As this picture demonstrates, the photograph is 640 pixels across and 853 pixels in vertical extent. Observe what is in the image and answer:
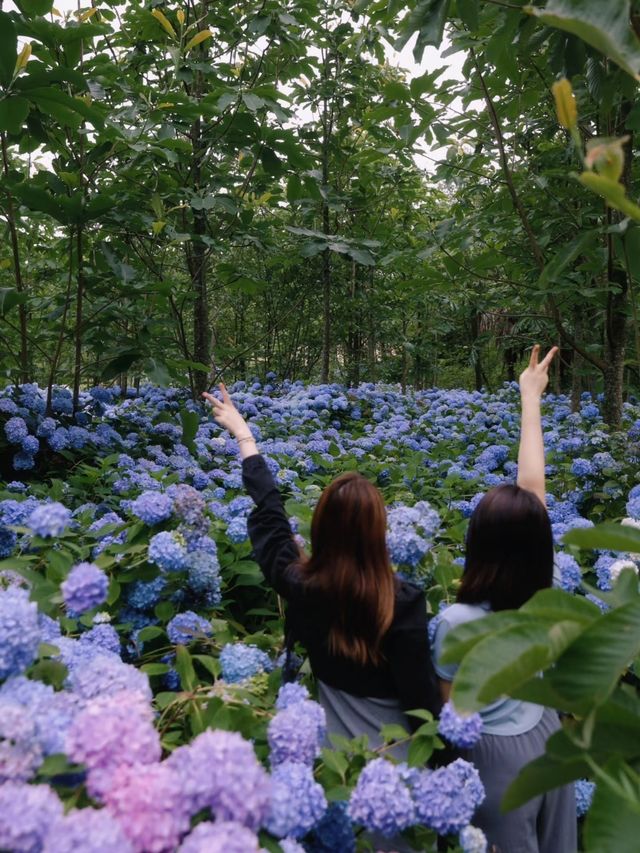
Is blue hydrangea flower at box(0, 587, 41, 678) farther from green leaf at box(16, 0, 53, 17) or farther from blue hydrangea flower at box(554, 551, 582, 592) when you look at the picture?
green leaf at box(16, 0, 53, 17)

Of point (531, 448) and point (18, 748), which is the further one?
point (531, 448)

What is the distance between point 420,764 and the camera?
1100 millimetres

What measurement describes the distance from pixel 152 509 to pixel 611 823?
1263 millimetres

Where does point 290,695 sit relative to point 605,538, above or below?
below

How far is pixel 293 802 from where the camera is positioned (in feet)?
2.94

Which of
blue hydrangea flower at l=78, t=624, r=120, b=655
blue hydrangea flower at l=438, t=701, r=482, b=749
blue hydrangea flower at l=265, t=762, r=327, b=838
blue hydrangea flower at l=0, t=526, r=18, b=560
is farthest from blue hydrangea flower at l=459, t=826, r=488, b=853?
blue hydrangea flower at l=0, t=526, r=18, b=560

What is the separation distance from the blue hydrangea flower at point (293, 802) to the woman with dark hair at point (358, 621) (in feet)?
1.47

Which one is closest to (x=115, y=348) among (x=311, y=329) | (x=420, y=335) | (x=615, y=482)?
(x=615, y=482)

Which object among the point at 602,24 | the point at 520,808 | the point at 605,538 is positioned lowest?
the point at 520,808

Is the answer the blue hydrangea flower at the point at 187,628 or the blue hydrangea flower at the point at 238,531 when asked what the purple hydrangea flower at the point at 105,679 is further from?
the blue hydrangea flower at the point at 238,531

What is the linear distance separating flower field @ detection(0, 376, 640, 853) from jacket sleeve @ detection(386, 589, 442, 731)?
58 millimetres

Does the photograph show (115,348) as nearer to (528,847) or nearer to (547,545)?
(547,545)

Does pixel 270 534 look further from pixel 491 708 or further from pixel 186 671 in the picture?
pixel 491 708

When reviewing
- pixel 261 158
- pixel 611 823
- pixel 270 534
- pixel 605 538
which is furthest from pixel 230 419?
pixel 261 158
